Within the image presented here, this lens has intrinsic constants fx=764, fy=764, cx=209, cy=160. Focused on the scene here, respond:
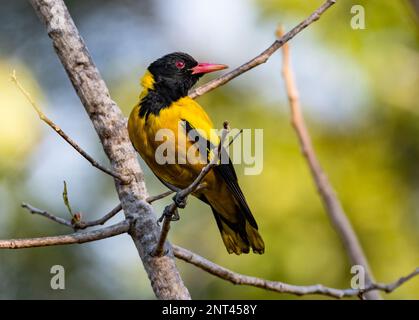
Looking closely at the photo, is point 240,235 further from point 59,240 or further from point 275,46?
point 59,240

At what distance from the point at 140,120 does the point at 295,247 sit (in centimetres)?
176

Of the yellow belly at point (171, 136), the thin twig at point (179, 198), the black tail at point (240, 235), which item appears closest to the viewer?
the thin twig at point (179, 198)

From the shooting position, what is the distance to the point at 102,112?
3.61m

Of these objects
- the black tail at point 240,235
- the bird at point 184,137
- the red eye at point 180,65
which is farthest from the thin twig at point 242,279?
the red eye at point 180,65

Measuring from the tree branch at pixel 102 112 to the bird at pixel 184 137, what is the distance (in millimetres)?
586

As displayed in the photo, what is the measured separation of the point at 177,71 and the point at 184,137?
2.49 ft

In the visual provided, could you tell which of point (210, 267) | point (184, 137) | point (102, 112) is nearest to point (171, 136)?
point (184, 137)

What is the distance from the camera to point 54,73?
801 cm

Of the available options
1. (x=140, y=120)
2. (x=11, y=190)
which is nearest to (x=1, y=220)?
(x=11, y=190)

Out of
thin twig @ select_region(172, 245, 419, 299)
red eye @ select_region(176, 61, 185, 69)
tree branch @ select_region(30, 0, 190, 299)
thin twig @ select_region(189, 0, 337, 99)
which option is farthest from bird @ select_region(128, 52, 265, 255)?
thin twig @ select_region(172, 245, 419, 299)

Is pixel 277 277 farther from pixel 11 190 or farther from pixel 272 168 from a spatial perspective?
pixel 11 190

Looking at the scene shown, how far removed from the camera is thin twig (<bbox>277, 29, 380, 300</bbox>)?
143 inches

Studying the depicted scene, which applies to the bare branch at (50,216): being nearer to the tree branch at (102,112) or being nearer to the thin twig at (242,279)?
the tree branch at (102,112)

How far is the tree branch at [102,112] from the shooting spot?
11.4ft
